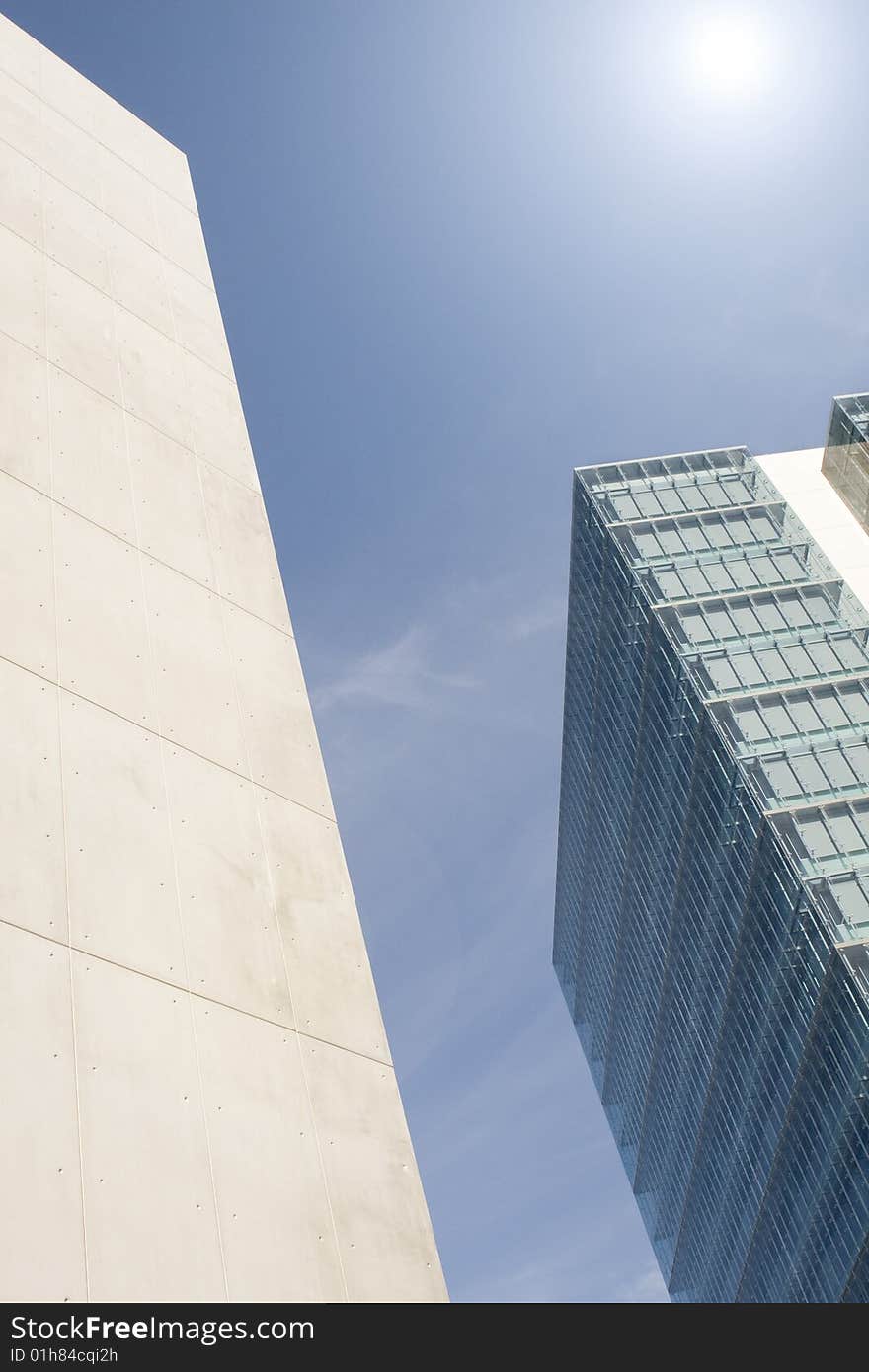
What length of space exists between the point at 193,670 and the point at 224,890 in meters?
2.64

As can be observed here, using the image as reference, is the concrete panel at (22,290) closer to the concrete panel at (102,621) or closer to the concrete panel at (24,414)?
the concrete panel at (24,414)

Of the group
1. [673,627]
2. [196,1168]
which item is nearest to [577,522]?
[673,627]

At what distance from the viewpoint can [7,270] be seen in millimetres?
13945

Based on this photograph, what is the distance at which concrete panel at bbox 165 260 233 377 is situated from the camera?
1747 cm

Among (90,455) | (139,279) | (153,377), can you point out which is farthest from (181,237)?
(90,455)

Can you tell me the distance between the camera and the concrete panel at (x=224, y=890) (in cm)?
909

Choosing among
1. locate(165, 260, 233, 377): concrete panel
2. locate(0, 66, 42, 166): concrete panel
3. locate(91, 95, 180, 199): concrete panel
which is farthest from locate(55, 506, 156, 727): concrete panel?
locate(91, 95, 180, 199): concrete panel

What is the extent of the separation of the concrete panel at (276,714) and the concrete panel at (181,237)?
899cm

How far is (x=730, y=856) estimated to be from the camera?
54.6 metres

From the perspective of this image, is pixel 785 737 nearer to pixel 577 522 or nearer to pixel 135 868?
pixel 577 522

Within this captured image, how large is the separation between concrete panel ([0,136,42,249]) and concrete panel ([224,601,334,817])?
6310 mm

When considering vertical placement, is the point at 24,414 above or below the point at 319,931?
above

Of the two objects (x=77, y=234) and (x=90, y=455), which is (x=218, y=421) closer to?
(x=77, y=234)
